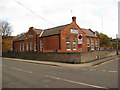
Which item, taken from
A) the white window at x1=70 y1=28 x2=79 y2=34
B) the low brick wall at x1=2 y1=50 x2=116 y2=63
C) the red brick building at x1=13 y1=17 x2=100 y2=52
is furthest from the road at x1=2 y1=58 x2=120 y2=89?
the white window at x1=70 y1=28 x2=79 y2=34

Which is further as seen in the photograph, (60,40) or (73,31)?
(73,31)

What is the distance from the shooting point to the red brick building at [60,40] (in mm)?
29141

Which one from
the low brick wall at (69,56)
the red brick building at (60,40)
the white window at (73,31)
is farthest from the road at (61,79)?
the white window at (73,31)

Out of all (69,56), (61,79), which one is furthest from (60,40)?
(61,79)

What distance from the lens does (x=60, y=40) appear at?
28328 mm

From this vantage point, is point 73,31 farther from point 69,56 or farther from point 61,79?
point 61,79

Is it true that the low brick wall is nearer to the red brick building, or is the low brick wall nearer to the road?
the red brick building

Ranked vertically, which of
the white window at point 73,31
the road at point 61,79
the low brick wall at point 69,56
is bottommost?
the road at point 61,79

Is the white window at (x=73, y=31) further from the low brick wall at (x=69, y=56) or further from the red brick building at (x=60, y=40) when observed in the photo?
the low brick wall at (x=69, y=56)

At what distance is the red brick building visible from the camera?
29141 millimetres

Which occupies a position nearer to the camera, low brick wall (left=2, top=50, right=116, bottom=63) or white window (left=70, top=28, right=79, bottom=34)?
low brick wall (left=2, top=50, right=116, bottom=63)

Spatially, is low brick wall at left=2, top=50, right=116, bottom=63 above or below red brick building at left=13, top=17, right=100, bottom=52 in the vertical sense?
below

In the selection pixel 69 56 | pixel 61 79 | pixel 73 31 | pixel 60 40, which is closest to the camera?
pixel 61 79

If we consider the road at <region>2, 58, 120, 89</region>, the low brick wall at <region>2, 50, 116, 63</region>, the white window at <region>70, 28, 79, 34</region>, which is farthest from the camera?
the white window at <region>70, 28, 79, 34</region>
